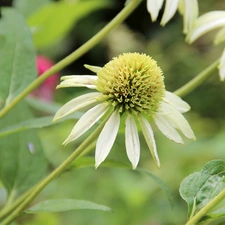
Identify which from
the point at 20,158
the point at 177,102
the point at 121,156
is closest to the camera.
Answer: the point at 177,102

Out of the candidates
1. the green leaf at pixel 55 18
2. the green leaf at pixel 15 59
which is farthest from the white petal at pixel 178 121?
the green leaf at pixel 55 18

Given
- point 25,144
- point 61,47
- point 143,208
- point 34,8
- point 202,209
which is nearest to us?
point 202,209

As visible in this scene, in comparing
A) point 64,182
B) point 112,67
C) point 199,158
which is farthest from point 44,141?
point 112,67

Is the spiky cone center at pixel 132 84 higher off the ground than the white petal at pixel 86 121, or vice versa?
the spiky cone center at pixel 132 84

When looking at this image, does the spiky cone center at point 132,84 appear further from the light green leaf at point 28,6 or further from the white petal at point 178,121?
the light green leaf at point 28,6

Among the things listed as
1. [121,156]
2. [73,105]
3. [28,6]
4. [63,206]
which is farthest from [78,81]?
[28,6]

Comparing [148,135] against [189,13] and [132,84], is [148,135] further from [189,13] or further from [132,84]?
[189,13]

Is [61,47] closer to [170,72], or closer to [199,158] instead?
[170,72]
